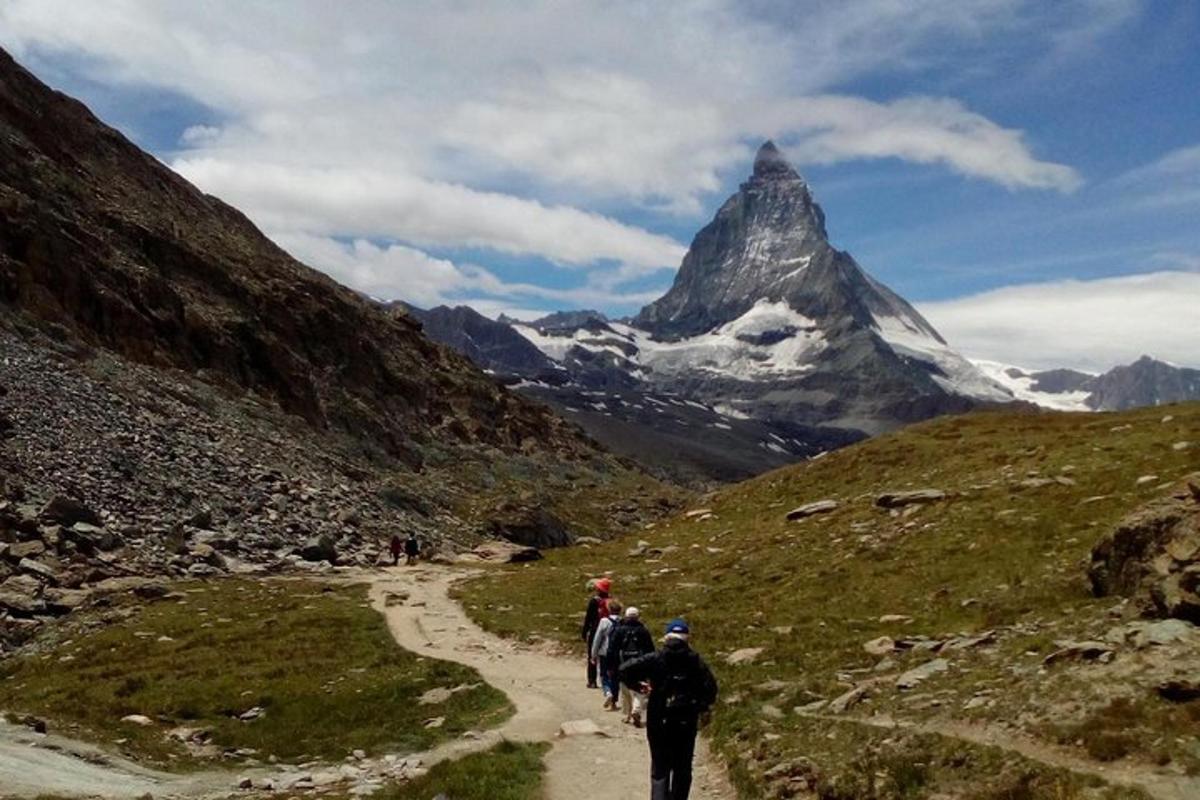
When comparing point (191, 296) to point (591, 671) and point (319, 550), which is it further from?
point (591, 671)

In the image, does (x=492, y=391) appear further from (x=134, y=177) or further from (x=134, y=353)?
(x=134, y=353)

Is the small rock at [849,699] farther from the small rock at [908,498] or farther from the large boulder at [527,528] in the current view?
the large boulder at [527,528]

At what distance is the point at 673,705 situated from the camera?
1562 cm

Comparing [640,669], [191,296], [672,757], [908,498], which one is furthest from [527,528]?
[672,757]

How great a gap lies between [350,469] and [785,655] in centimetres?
7374

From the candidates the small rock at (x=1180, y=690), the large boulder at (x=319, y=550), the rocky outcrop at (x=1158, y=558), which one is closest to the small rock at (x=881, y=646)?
the rocky outcrop at (x=1158, y=558)

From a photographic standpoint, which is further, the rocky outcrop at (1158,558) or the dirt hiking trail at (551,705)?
the rocky outcrop at (1158,558)

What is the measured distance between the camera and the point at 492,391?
174875 mm

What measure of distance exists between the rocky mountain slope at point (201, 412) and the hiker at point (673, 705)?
33.5 meters

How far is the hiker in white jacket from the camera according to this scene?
83.6 ft

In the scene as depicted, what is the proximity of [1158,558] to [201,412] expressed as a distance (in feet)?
264

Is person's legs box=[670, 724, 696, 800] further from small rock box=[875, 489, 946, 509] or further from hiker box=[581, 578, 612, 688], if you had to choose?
small rock box=[875, 489, 946, 509]

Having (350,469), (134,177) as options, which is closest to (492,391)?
(134,177)

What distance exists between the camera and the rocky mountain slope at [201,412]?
182 ft
